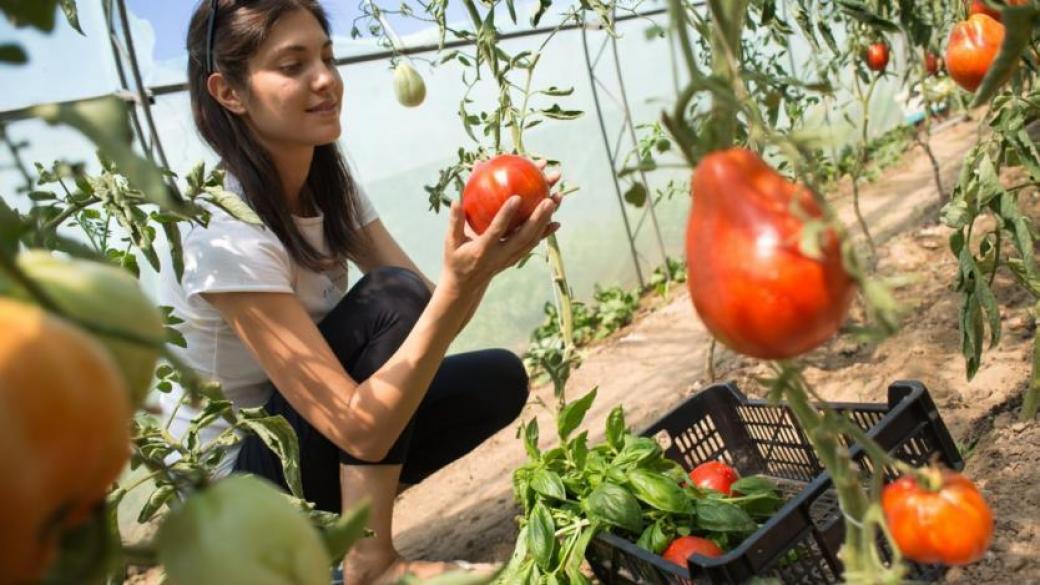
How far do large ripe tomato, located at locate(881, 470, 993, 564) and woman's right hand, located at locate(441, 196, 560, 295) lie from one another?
0.72m

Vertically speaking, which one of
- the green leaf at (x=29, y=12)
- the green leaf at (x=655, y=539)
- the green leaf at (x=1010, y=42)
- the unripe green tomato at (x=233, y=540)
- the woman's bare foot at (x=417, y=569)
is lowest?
the woman's bare foot at (x=417, y=569)

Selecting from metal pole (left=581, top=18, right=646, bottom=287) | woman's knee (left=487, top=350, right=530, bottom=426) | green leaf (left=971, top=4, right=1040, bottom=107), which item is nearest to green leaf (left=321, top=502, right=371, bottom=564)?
green leaf (left=971, top=4, right=1040, bottom=107)

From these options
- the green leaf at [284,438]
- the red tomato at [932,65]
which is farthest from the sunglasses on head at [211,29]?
the red tomato at [932,65]

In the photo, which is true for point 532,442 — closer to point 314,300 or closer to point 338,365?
point 338,365

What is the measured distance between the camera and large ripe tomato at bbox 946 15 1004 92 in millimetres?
1238

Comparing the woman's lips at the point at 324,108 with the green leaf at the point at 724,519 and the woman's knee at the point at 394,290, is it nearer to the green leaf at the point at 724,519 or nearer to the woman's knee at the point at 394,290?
the woman's knee at the point at 394,290

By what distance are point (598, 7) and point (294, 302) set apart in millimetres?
814

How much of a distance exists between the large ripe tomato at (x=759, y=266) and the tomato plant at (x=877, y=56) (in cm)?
278

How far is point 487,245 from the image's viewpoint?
1205 mm

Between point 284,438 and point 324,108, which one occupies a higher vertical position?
point 324,108

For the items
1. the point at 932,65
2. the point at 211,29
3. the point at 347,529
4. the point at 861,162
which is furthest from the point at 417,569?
the point at 932,65

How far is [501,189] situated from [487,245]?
0.10 meters

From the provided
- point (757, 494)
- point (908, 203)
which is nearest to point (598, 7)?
point (757, 494)

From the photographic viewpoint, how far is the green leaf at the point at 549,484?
1.32 m
